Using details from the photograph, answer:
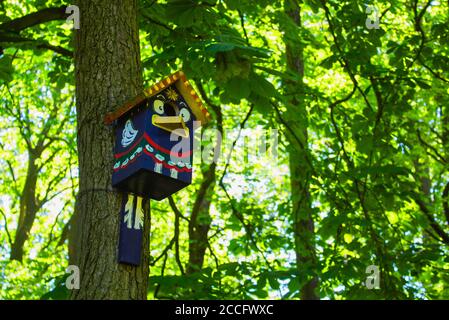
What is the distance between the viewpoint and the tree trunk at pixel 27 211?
42.1 feet

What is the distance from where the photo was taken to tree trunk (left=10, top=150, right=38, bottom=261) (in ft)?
42.1

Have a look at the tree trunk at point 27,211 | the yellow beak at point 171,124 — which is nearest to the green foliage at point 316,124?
the yellow beak at point 171,124

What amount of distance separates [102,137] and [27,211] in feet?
34.8

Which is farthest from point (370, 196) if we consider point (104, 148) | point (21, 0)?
point (21, 0)

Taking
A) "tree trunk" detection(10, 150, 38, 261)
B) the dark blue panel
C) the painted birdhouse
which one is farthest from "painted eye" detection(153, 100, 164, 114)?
"tree trunk" detection(10, 150, 38, 261)

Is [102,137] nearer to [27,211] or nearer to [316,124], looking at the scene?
[316,124]

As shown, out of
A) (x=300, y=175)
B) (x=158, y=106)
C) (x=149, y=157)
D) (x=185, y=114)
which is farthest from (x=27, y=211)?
Result: (x=149, y=157)

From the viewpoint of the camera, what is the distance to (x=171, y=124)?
325 centimetres

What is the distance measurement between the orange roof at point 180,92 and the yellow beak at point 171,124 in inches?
4.8

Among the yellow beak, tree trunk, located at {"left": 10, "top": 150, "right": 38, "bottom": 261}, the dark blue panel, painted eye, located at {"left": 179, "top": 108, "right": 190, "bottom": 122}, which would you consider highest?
tree trunk, located at {"left": 10, "top": 150, "right": 38, "bottom": 261}

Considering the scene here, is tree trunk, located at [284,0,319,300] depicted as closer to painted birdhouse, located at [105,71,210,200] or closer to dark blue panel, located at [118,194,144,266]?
painted birdhouse, located at [105,71,210,200]

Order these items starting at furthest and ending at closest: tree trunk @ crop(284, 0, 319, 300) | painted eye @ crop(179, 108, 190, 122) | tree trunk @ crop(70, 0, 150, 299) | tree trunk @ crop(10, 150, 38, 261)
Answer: tree trunk @ crop(10, 150, 38, 261) → tree trunk @ crop(284, 0, 319, 300) → painted eye @ crop(179, 108, 190, 122) → tree trunk @ crop(70, 0, 150, 299)

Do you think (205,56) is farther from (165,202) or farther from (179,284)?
(165,202)

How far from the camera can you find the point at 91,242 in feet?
9.93
